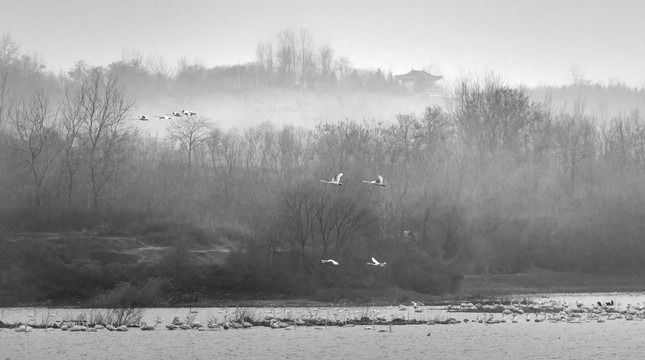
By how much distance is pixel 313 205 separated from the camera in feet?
212

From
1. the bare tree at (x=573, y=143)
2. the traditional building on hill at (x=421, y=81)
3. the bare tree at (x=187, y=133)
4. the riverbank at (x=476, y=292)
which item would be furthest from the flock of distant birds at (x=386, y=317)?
the traditional building on hill at (x=421, y=81)

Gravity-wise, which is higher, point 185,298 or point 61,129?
point 61,129

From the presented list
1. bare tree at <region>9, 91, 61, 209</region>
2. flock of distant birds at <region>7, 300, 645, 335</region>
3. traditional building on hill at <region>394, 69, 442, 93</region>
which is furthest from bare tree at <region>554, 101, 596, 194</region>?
traditional building on hill at <region>394, 69, 442, 93</region>

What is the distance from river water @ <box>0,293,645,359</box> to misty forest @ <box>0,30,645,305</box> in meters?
15.5

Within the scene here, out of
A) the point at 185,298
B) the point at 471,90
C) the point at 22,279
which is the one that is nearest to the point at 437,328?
the point at 185,298

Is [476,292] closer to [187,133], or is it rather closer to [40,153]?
[40,153]

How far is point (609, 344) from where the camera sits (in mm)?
36875

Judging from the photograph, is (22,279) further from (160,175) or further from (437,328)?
(160,175)

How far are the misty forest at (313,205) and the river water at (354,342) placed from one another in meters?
15.5

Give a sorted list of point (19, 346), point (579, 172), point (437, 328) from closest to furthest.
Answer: point (19, 346) < point (437, 328) < point (579, 172)

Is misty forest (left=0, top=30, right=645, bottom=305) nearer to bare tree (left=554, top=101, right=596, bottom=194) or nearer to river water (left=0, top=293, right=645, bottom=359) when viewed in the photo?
bare tree (left=554, top=101, right=596, bottom=194)

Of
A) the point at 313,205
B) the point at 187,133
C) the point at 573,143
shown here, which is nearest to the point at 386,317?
the point at 313,205

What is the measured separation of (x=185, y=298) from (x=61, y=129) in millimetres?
31587

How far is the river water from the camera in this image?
3409 cm
